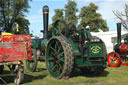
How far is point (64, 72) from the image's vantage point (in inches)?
243

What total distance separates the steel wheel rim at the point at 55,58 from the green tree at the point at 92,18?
110 feet

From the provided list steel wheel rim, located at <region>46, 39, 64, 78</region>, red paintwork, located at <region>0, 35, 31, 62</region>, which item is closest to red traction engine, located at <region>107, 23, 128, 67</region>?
steel wheel rim, located at <region>46, 39, 64, 78</region>

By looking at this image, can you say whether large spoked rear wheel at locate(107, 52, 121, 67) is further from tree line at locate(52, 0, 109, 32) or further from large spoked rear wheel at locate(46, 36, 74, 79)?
tree line at locate(52, 0, 109, 32)

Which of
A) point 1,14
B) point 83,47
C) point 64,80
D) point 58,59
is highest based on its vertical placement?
point 1,14

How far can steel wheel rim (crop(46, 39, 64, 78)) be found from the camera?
266 inches

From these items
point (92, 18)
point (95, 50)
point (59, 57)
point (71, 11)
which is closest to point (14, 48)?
point (59, 57)

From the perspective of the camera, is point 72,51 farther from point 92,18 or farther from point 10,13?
point 92,18

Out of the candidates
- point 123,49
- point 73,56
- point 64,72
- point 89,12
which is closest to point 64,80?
point 64,72

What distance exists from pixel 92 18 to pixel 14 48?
36.6 metres

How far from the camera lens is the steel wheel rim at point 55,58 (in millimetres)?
6759

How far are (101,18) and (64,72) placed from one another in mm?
37360

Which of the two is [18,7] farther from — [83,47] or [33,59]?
[83,47]

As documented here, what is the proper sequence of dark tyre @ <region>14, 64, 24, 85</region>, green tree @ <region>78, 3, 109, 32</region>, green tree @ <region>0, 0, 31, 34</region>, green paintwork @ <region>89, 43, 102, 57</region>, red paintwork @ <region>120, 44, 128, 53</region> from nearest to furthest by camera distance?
dark tyre @ <region>14, 64, 24, 85</region> → green paintwork @ <region>89, 43, 102, 57</region> → red paintwork @ <region>120, 44, 128, 53</region> → green tree @ <region>0, 0, 31, 34</region> → green tree @ <region>78, 3, 109, 32</region>

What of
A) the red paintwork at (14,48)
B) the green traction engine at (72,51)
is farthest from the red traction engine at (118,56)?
the red paintwork at (14,48)
